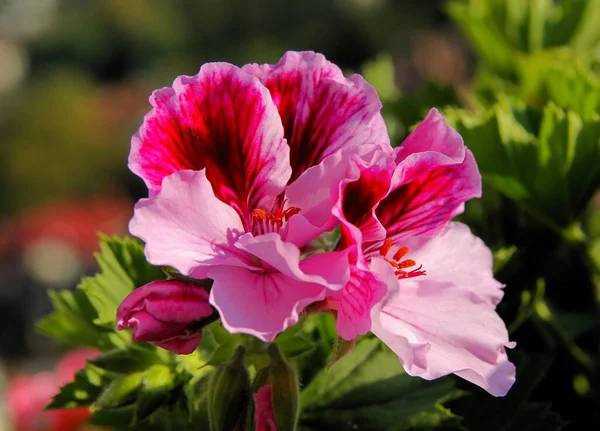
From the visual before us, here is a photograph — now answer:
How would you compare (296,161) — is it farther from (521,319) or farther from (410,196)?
(521,319)

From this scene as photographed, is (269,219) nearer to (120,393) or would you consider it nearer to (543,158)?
(120,393)

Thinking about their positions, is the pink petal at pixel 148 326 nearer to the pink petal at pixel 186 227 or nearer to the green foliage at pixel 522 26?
the pink petal at pixel 186 227

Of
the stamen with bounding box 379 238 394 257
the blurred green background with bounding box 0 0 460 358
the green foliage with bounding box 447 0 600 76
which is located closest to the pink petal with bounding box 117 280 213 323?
the stamen with bounding box 379 238 394 257

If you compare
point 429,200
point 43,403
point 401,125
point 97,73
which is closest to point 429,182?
point 429,200

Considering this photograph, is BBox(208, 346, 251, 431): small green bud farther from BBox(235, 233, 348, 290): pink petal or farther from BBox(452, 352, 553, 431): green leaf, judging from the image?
BBox(452, 352, 553, 431): green leaf

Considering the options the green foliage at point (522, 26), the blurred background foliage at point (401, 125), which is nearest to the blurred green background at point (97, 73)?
the blurred background foliage at point (401, 125)

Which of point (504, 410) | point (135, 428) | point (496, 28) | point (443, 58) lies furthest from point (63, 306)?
point (443, 58)
